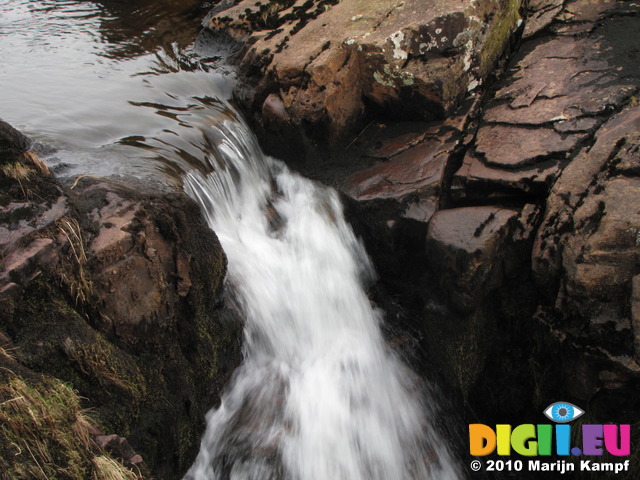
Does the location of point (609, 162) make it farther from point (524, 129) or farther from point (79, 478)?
point (79, 478)

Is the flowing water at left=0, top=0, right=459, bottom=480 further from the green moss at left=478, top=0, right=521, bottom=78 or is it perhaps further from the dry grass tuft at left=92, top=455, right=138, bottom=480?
the green moss at left=478, top=0, right=521, bottom=78

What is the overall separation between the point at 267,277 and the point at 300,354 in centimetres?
74

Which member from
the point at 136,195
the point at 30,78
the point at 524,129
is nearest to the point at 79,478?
the point at 136,195

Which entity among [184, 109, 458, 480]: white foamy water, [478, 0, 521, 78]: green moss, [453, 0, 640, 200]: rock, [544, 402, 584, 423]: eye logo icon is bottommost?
[544, 402, 584, 423]: eye logo icon

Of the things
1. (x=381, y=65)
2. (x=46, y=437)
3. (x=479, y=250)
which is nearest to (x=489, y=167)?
(x=479, y=250)

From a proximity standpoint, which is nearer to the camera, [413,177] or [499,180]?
[499,180]

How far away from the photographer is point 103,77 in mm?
6461

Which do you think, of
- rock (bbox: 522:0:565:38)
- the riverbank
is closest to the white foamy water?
the riverbank

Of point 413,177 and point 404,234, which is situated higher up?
point 413,177

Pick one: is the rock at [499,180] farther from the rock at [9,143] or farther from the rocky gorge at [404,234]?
the rock at [9,143]

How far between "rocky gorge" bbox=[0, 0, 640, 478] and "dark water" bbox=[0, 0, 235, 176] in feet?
3.12

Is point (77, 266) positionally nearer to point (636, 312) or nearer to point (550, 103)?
point (636, 312)

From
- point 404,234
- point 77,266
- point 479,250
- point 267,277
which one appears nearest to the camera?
point 77,266

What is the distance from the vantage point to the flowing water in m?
3.80
